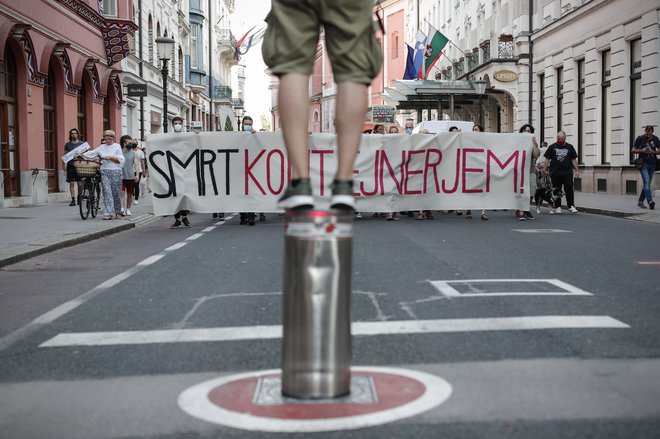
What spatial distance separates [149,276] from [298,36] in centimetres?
513

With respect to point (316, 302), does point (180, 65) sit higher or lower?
higher

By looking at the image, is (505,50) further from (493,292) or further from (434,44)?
(493,292)

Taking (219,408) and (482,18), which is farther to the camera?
(482,18)

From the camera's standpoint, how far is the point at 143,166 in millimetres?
26547

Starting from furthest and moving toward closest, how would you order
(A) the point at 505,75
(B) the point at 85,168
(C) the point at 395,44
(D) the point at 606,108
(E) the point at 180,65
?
(C) the point at 395,44
(E) the point at 180,65
(A) the point at 505,75
(D) the point at 606,108
(B) the point at 85,168

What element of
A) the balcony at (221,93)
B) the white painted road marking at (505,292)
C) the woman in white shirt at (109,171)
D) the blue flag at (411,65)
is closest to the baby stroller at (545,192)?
the woman in white shirt at (109,171)

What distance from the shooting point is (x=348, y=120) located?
12.4 feet

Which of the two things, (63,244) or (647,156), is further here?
(647,156)

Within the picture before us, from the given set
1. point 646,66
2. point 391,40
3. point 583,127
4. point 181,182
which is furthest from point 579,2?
point 391,40

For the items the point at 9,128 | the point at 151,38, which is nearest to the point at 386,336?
the point at 9,128

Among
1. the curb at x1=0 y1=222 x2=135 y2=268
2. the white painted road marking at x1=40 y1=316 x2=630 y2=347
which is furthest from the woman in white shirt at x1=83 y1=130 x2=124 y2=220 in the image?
the white painted road marking at x1=40 y1=316 x2=630 y2=347

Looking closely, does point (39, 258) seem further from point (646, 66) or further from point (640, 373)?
point (646, 66)

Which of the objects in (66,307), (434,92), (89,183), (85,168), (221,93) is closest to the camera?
(66,307)

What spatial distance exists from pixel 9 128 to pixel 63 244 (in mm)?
10797
